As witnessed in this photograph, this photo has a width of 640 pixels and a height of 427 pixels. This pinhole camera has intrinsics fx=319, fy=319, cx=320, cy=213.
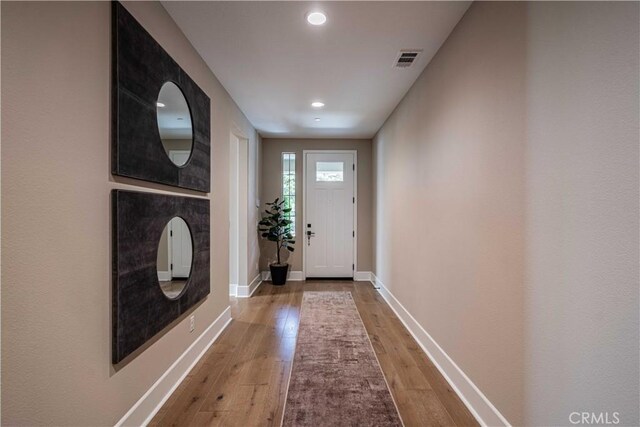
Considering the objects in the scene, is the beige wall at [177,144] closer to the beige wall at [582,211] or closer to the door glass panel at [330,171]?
the beige wall at [582,211]

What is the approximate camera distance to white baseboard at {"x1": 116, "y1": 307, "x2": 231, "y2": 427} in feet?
5.72

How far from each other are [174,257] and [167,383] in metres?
0.82

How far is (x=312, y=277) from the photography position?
5.89 meters

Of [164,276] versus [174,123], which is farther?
[174,123]

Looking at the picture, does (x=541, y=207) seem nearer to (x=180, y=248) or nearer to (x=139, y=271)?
(x=139, y=271)

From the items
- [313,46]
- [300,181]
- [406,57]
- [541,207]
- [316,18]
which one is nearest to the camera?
[541,207]

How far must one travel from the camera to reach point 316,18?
2.13m

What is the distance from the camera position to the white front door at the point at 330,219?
19.1ft

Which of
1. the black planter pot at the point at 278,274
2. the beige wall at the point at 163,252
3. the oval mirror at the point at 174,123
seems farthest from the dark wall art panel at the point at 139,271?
the black planter pot at the point at 278,274

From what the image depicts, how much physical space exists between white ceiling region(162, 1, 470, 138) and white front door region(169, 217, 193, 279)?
141 cm

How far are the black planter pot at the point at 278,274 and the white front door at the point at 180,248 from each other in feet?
9.71

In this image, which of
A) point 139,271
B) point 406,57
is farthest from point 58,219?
point 406,57

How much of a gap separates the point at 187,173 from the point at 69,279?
3.97 ft

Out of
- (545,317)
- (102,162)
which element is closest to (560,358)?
(545,317)
